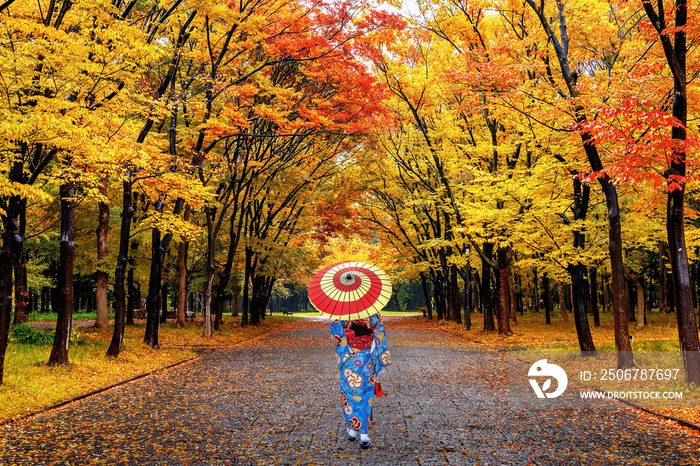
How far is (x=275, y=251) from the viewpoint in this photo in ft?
82.3

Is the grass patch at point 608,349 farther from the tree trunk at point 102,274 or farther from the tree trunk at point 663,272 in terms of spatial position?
the tree trunk at point 102,274

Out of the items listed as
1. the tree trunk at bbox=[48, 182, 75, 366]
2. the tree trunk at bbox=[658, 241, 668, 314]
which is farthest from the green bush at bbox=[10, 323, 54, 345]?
the tree trunk at bbox=[658, 241, 668, 314]

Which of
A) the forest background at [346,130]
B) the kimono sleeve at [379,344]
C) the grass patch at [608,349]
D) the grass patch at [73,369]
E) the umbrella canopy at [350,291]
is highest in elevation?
the forest background at [346,130]

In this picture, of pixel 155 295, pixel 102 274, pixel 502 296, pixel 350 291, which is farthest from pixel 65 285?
pixel 502 296

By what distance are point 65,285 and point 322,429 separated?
756 cm

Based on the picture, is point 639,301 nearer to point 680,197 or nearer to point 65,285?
point 680,197

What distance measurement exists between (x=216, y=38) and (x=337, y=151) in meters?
10.2

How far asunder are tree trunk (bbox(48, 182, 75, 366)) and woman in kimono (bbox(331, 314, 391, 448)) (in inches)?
304

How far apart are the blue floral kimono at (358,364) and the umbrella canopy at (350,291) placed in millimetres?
233

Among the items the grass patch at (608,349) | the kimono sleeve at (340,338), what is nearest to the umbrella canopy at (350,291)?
the kimono sleeve at (340,338)

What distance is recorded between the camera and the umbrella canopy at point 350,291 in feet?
18.6

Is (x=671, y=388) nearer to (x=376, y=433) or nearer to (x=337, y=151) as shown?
(x=376, y=433)

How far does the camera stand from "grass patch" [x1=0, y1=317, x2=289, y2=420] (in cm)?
782

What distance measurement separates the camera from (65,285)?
1071 centimetres
